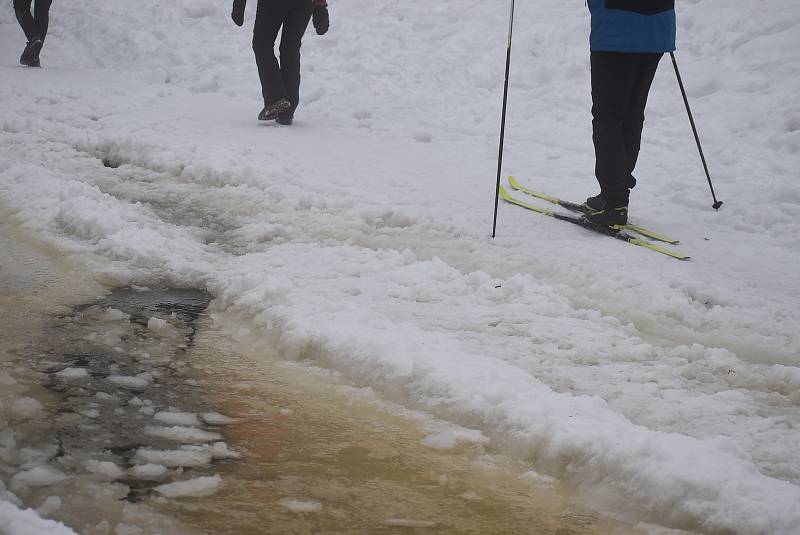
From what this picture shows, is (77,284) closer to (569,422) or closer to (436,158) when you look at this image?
(569,422)

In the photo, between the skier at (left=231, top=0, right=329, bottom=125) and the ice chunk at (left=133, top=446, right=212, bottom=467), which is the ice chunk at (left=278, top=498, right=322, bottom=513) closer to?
the ice chunk at (left=133, top=446, right=212, bottom=467)

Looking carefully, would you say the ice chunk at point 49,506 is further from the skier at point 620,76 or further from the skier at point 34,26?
the skier at point 34,26

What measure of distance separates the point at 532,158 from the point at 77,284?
4587mm

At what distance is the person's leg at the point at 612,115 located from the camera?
5227 millimetres

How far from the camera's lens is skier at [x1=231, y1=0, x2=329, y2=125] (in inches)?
316

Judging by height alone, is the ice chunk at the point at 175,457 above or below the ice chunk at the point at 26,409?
below

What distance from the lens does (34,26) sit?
10.9 metres

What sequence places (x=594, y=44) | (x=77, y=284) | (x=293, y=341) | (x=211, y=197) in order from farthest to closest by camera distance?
(x=211, y=197), (x=594, y=44), (x=77, y=284), (x=293, y=341)

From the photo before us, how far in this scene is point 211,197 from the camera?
6.16 metres

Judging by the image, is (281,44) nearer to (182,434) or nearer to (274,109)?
(274,109)

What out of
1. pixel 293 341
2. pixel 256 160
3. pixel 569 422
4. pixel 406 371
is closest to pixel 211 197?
pixel 256 160

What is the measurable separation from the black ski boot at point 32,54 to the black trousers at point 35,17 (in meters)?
0.11

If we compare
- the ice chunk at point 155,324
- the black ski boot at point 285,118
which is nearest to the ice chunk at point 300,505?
the ice chunk at point 155,324

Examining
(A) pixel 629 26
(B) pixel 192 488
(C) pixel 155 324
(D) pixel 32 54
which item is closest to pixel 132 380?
(C) pixel 155 324
